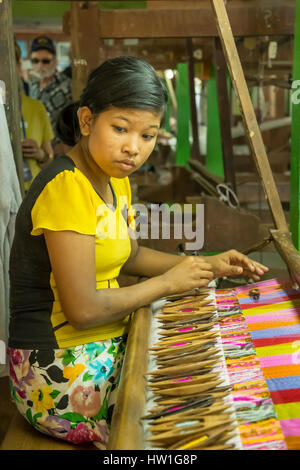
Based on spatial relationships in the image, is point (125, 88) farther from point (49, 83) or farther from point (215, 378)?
point (49, 83)

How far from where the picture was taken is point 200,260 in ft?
6.18

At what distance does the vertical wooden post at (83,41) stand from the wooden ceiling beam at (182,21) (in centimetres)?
5

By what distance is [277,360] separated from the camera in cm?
139

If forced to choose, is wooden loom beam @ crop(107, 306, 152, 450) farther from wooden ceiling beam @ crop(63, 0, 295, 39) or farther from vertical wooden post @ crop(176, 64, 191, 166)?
vertical wooden post @ crop(176, 64, 191, 166)

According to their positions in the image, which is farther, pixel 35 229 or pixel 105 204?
pixel 105 204

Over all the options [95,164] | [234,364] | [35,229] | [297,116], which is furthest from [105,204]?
[297,116]

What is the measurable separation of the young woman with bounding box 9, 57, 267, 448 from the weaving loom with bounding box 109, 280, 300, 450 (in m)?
0.15

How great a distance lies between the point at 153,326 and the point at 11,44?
1.34 m

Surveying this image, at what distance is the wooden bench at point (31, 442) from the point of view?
150 cm

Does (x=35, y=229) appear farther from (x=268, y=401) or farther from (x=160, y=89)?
(x=268, y=401)

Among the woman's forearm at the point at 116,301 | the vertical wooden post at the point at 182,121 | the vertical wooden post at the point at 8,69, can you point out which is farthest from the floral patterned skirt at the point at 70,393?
the vertical wooden post at the point at 182,121

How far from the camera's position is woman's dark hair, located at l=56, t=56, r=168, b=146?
55.7 inches

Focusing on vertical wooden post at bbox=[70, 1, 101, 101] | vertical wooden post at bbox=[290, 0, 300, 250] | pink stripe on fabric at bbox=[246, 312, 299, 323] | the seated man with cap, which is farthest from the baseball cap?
pink stripe on fabric at bbox=[246, 312, 299, 323]

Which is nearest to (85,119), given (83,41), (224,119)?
(83,41)
